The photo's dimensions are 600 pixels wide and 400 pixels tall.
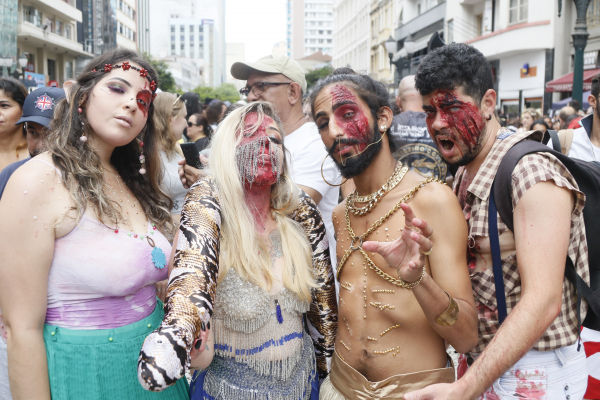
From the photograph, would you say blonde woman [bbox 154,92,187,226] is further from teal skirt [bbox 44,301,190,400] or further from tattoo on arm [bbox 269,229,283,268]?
teal skirt [bbox 44,301,190,400]

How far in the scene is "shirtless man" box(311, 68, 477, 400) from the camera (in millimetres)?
1720

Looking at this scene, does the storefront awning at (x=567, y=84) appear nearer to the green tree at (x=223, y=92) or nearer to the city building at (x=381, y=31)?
the city building at (x=381, y=31)

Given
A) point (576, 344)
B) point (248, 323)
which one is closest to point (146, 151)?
point (248, 323)

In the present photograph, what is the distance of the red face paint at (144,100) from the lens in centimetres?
206

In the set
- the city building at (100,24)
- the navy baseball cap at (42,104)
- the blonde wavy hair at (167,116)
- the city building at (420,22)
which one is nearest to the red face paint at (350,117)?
the navy baseball cap at (42,104)

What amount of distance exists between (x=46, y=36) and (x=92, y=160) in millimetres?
33056

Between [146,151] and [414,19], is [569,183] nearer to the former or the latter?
[146,151]

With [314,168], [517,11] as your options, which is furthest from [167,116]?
[517,11]

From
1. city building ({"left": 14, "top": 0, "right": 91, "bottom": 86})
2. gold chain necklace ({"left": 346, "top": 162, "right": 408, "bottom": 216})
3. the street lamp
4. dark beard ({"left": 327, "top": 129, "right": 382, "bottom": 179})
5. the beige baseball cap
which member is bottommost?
gold chain necklace ({"left": 346, "top": 162, "right": 408, "bottom": 216})

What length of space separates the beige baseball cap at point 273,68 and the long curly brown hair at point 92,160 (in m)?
1.49

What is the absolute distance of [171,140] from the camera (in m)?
4.35

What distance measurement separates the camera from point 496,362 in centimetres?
159

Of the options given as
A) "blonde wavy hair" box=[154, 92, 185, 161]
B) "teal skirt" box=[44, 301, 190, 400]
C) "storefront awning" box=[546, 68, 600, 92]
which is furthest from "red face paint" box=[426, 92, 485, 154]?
"storefront awning" box=[546, 68, 600, 92]

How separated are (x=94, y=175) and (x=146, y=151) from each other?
48 centimetres
